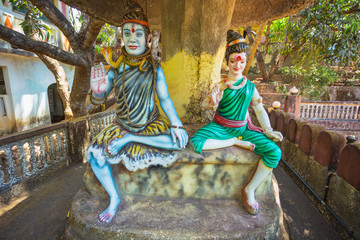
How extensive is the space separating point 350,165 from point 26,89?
10.1 m

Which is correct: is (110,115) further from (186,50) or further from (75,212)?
(75,212)

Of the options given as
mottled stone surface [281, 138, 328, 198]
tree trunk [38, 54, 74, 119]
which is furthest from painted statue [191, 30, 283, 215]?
tree trunk [38, 54, 74, 119]

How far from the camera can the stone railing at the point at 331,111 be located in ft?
27.3

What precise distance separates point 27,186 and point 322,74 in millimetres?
13211

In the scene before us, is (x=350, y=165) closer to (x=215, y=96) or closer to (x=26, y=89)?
(x=215, y=96)

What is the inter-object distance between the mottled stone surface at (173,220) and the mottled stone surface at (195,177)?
0.07 m

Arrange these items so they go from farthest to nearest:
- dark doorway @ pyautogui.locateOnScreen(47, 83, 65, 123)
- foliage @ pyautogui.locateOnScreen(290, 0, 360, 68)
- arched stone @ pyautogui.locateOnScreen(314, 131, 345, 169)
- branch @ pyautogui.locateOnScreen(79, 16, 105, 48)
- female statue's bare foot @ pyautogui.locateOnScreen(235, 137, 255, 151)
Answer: dark doorway @ pyautogui.locateOnScreen(47, 83, 65, 123)
foliage @ pyautogui.locateOnScreen(290, 0, 360, 68)
branch @ pyautogui.locateOnScreen(79, 16, 105, 48)
arched stone @ pyautogui.locateOnScreen(314, 131, 345, 169)
female statue's bare foot @ pyautogui.locateOnScreen(235, 137, 255, 151)

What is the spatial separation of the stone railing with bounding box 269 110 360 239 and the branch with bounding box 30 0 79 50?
16.3ft

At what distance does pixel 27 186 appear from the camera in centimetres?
311

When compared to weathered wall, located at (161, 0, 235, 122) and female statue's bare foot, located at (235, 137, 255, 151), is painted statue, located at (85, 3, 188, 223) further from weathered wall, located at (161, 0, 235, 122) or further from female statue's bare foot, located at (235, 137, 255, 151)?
weathered wall, located at (161, 0, 235, 122)

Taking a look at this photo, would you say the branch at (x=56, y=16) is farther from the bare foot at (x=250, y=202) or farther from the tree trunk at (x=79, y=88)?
the bare foot at (x=250, y=202)

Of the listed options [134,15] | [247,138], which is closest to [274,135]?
[247,138]

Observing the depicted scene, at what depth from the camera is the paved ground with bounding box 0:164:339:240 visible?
227 cm

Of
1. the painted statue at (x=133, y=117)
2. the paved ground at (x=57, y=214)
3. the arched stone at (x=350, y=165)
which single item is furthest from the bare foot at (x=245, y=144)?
the arched stone at (x=350, y=165)
